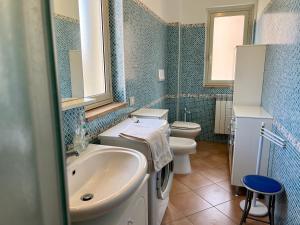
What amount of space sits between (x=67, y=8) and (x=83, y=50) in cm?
40

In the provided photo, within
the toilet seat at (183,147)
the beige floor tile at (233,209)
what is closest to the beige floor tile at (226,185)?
the beige floor tile at (233,209)

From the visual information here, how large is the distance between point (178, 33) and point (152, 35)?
0.86m

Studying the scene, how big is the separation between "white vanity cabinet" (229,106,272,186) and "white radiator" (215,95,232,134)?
1239mm

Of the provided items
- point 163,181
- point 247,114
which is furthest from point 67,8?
point 247,114

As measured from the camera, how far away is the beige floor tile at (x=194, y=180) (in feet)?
8.35

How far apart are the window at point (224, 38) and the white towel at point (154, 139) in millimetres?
2293

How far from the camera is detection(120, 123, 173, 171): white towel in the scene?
1.55 metres

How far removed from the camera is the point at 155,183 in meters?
1.68

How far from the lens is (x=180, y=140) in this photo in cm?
289

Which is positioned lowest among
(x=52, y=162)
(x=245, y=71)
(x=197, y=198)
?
(x=197, y=198)

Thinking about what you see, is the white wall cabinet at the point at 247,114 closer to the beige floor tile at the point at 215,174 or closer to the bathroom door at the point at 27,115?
the beige floor tile at the point at 215,174

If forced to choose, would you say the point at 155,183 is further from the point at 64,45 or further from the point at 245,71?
the point at 245,71

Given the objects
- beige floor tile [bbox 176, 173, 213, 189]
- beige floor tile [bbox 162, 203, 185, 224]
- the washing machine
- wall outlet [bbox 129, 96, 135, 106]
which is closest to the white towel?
the washing machine

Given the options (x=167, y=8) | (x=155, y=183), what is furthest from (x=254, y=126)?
(x=167, y=8)
